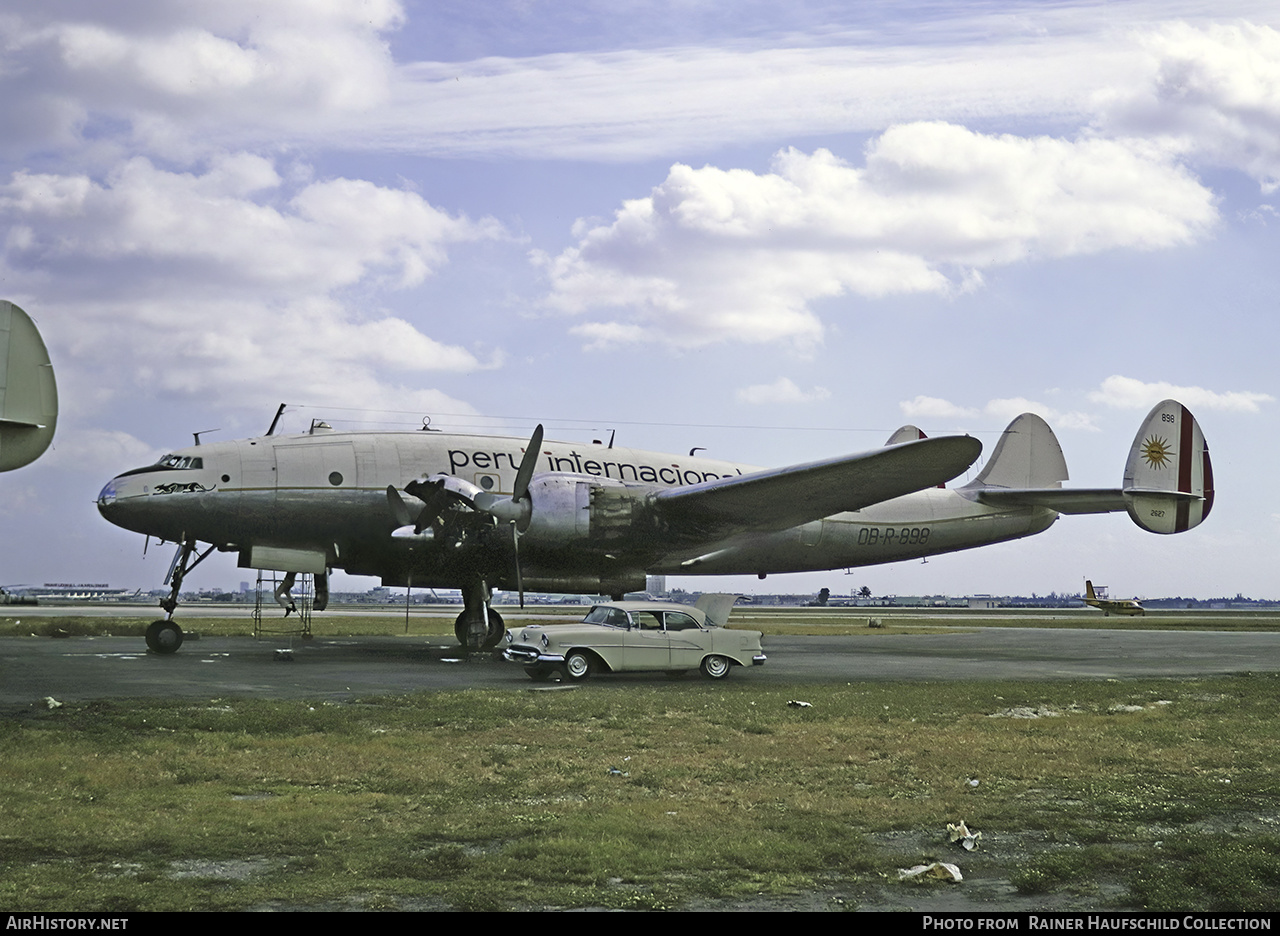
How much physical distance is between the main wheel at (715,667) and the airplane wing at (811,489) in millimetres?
4838

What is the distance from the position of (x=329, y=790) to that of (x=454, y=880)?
351 centimetres

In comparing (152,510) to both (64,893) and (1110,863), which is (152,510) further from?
(1110,863)

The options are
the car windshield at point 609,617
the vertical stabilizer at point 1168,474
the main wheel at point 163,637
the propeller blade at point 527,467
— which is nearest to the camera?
the car windshield at point 609,617

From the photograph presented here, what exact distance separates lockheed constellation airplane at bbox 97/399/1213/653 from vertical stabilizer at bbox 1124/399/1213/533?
12.1m

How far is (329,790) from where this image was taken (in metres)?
10.1

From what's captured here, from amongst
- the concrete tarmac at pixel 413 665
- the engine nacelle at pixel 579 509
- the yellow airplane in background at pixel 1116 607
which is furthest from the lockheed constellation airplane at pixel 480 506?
the yellow airplane in background at pixel 1116 607

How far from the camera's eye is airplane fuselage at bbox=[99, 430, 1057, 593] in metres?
24.3

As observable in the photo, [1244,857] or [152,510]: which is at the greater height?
[152,510]

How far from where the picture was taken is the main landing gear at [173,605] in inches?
971

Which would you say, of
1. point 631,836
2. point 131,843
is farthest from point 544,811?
point 131,843

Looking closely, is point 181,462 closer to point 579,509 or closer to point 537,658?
point 579,509

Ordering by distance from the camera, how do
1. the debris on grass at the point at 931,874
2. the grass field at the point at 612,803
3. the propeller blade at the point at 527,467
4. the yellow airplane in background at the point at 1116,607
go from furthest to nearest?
1. the yellow airplane in background at the point at 1116,607
2. the propeller blade at the point at 527,467
3. the debris on grass at the point at 931,874
4. the grass field at the point at 612,803

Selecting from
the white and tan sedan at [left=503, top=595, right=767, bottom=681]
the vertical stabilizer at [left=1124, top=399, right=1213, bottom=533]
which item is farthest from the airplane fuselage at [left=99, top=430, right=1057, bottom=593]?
the vertical stabilizer at [left=1124, top=399, right=1213, bottom=533]

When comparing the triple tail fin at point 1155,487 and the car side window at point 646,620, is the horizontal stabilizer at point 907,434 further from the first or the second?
the car side window at point 646,620
